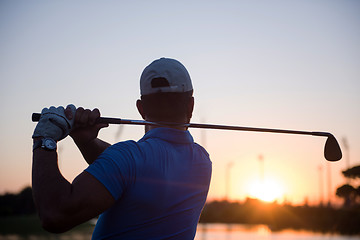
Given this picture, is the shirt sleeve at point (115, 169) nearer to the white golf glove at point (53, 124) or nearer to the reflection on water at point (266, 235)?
the white golf glove at point (53, 124)

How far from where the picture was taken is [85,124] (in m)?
2.22

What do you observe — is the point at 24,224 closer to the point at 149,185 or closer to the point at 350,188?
the point at 350,188

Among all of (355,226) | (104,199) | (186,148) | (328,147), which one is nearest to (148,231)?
(104,199)

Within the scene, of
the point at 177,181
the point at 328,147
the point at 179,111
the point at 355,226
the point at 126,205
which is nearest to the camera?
the point at 126,205

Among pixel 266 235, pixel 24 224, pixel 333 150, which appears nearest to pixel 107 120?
pixel 333 150

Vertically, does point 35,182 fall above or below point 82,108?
below

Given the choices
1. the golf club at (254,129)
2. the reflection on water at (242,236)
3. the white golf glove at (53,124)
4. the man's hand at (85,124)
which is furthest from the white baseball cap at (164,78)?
the reflection on water at (242,236)

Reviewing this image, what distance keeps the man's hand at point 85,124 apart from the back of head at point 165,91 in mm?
262

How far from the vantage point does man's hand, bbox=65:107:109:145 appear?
218 centimetres

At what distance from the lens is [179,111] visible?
7.18 ft

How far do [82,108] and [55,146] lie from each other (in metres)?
0.36

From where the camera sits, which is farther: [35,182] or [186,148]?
[186,148]

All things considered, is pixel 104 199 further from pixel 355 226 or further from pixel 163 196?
pixel 355 226

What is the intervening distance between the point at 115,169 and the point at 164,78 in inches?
21.8
